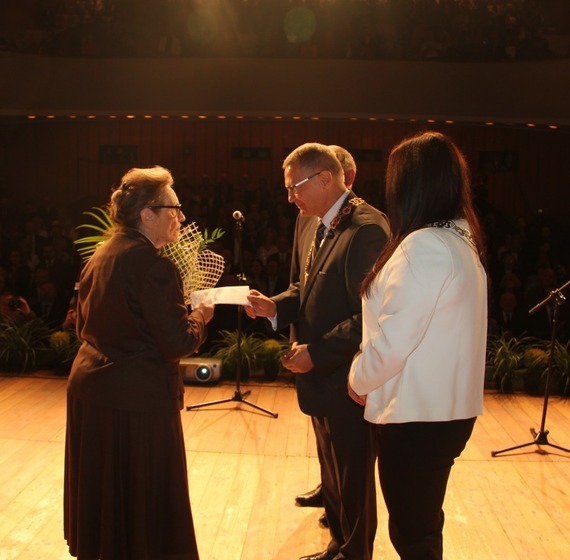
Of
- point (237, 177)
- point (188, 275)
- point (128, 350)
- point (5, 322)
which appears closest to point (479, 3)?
point (237, 177)

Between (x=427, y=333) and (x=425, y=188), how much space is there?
0.36m

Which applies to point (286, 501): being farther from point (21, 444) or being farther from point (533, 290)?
point (533, 290)

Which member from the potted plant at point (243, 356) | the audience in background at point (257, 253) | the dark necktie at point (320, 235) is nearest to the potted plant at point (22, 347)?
the audience in background at point (257, 253)

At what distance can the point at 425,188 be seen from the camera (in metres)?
1.75

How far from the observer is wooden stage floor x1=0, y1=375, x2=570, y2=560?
289 cm

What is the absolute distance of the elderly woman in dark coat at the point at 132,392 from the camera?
214cm

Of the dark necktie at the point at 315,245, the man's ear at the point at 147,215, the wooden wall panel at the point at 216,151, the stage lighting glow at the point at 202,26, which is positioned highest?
the stage lighting glow at the point at 202,26

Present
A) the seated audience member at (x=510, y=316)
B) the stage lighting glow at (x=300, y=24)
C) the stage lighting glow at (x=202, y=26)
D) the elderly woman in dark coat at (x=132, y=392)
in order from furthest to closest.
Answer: the stage lighting glow at (x=300, y=24) < the stage lighting glow at (x=202, y=26) < the seated audience member at (x=510, y=316) < the elderly woman in dark coat at (x=132, y=392)

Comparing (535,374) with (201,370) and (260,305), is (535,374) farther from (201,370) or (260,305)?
(260,305)

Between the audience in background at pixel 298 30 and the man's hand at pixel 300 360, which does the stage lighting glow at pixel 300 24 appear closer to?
the audience in background at pixel 298 30

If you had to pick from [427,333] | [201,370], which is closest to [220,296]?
[427,333]

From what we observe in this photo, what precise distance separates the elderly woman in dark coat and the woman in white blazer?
0.69 metres

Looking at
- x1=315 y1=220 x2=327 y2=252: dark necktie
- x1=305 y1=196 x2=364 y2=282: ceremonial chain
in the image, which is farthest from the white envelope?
x1=305 y1=196 x2=364 y2=282: ceremonial chain

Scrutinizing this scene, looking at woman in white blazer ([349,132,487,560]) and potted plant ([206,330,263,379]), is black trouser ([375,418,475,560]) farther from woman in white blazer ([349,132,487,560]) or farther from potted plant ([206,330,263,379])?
potted plant ([206,330,263,379])
